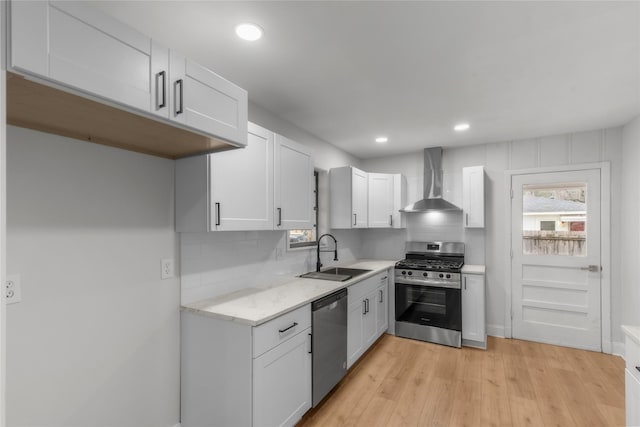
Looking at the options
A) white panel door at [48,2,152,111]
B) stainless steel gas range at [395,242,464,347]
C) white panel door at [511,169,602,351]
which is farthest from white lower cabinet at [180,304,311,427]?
white panel door at [511,169,602,351]

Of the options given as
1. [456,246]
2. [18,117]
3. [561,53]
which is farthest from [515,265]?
[18,117]

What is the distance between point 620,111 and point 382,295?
3.03 meters

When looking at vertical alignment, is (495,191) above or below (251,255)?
above

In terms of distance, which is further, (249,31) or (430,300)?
(430,300)

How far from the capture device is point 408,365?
3236 millimetres

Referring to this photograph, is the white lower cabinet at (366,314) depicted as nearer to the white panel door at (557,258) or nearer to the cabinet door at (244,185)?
the cabinet door at (244,185)

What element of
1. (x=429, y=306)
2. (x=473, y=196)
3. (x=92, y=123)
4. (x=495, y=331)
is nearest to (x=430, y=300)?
(x=429, y=306)

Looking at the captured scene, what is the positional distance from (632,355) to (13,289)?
2.98 m

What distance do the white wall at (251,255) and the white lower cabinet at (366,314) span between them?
0.64m

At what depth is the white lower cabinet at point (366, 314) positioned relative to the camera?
3.05 meters

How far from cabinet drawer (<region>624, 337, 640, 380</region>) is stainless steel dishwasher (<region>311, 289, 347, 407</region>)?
5.88 feet

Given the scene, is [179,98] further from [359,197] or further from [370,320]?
[370,320]

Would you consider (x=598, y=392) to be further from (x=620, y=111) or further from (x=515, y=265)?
(x=620, y=111)

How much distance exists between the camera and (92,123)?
1.42 meters
